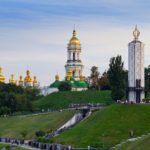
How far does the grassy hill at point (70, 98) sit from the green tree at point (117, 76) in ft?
66.7

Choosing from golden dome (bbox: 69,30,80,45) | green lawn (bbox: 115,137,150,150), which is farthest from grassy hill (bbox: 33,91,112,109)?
green lawn (bbox: 115,137,150,150)

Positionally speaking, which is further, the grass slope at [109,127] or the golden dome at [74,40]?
the golden dome at [74,40]

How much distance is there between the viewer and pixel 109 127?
75.1 metres

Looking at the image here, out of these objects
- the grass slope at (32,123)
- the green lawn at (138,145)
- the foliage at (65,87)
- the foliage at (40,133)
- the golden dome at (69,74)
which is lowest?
the green lawn at (138,145)

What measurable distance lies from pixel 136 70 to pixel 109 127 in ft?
69.0

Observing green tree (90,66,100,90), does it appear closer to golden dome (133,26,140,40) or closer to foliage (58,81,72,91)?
foliage (58,81,72,91)

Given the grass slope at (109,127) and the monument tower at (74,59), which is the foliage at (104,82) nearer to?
the monument tower at (74,59)

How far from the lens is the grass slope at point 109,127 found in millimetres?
69938

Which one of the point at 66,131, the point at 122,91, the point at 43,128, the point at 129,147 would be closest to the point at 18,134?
the point at 43,128

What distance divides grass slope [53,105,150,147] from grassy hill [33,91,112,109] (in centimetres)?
4451

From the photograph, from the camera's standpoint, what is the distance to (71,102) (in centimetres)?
13188

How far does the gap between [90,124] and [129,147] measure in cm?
2040

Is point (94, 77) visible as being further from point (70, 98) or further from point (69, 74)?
point (70, 98)

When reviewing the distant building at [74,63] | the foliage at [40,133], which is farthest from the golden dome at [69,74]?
the foliage at [40,133]
